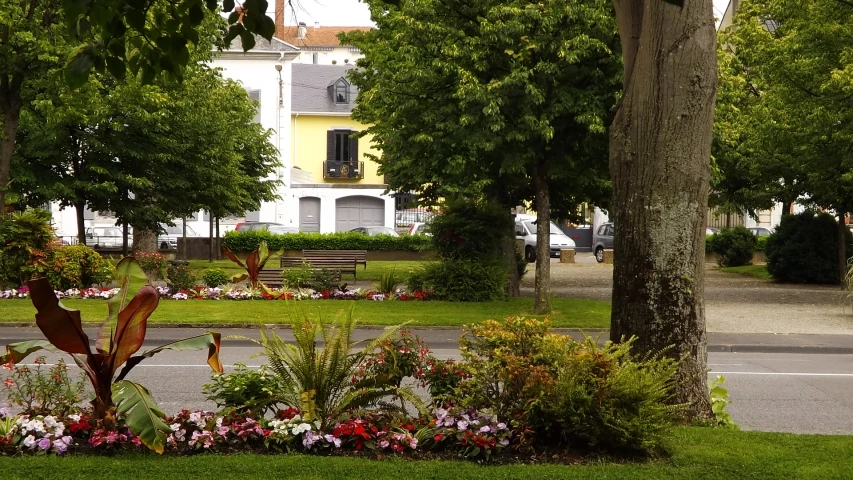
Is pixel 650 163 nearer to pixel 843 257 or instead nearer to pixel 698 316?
pixel 698 316

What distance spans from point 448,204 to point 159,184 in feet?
35.4

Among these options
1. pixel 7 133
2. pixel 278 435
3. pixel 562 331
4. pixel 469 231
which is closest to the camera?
pixel 278 435

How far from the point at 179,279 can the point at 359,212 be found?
120ft

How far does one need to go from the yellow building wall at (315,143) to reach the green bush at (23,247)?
1511 inches

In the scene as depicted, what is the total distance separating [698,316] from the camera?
23.3 ft

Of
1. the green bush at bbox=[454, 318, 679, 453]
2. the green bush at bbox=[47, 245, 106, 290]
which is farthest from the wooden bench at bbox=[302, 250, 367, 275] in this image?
the green bush at bbox=[454, 318, 679, 453]

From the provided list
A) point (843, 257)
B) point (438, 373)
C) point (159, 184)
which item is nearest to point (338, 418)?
point (438, 373)

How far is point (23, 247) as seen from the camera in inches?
798

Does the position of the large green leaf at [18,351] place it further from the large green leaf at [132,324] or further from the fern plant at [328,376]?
the fern plant at [328,376]

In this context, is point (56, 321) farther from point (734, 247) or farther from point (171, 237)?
point (171, 237)

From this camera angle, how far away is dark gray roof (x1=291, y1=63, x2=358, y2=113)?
5891 cm

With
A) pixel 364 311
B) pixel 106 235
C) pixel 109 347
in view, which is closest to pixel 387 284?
pixel 364 311

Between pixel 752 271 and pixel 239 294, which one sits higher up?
pixel 752 271

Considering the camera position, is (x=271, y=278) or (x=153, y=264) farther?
→ (x=271, y=278)
